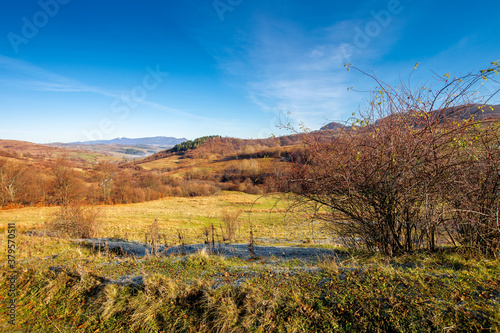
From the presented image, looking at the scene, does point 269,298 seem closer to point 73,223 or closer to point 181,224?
point 73,223

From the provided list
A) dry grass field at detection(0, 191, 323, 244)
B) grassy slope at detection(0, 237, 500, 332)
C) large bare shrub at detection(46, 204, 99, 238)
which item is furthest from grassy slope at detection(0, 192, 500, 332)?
large bare shrub at detection(46, 204, 99, 238)

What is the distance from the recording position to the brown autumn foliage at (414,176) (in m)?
4.22

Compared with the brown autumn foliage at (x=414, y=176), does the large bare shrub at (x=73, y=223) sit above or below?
below

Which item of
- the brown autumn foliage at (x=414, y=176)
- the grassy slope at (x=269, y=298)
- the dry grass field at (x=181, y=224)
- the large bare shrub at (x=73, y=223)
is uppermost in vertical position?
the brown autumn foliage at (x=414, y=176)

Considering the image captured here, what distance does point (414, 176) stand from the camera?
4.54m

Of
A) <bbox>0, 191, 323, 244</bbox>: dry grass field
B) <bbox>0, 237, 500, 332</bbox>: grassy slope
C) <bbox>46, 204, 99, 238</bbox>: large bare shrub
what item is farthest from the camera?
<bbox>0, 191, 323, 244</bbox>: dry grass field

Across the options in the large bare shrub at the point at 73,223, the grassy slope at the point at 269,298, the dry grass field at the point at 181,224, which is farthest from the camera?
the dry grass field at the point at 181,224

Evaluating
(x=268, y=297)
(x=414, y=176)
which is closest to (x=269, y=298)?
(x=268, y=297)

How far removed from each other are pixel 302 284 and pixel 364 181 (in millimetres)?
2529

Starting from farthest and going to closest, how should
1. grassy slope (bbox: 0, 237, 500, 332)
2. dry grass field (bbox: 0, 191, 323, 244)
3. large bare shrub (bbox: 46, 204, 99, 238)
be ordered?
dry grass field (bbox: 0, 191, 323, 244), large bare shrub (bbox: 46, 204, 99, 238), grassy slope (bbox: 0, 237, 500, 332)

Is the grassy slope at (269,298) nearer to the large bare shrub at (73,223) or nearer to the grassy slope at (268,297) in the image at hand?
the grassy slope at (268,297)

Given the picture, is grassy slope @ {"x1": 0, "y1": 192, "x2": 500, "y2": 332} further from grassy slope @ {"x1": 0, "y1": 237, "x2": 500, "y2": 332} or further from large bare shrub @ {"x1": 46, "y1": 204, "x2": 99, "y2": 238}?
large bare shrub @ {"x1": 46, "y1": 204, "x2": 99, "y2": 238}

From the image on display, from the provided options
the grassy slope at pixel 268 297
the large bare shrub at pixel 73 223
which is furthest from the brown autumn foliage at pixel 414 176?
the large bare shrub at pixel 73 223

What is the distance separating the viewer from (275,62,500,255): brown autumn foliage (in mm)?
4223
